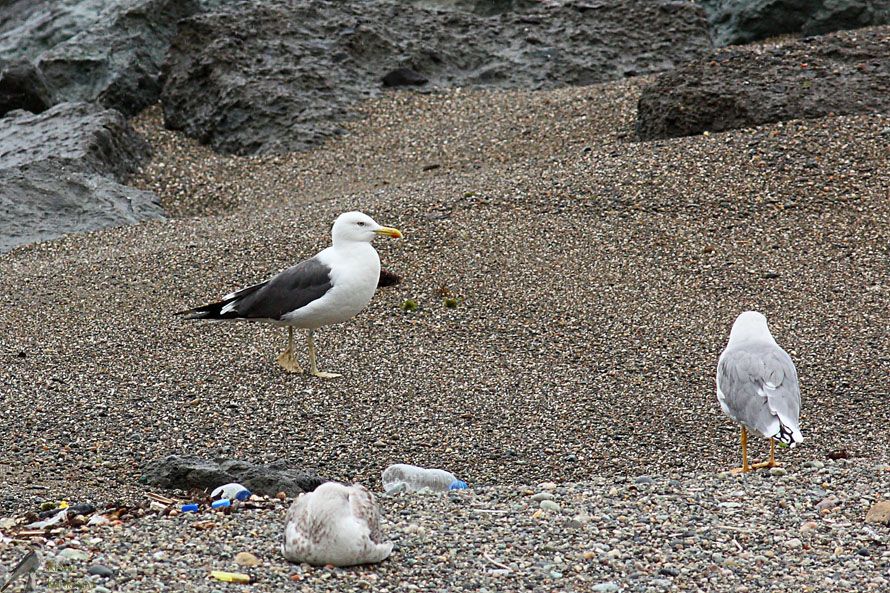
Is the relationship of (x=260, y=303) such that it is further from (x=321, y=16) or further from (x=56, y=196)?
(x=321, y=16)

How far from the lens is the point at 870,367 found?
723cm

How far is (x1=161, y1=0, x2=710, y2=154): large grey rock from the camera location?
12.9m

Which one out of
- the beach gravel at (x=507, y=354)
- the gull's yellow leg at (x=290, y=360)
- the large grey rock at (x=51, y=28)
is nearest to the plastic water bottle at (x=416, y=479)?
the beach gravel at (x=507, y=354)

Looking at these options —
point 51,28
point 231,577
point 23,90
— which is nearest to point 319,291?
point 231,577

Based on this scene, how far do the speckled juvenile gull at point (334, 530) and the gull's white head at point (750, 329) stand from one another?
2.60 m

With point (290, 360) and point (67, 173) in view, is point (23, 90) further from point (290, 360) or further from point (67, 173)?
point (290, 360)

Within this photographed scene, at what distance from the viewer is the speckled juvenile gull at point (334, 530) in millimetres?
4070

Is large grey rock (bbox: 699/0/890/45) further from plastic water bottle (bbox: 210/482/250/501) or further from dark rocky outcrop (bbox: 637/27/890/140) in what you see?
plastic water bottle (bbox: 210/482/250/501)

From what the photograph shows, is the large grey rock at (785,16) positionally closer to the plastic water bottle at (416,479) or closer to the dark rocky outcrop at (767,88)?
the dark rocky outcrop at (767,88)

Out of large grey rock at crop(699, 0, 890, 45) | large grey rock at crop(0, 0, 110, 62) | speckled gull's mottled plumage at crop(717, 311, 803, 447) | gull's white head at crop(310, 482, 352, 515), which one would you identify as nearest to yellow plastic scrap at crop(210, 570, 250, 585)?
gull's white head at crop(310, 482, 352, 515)

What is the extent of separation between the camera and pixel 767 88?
10.8 metres

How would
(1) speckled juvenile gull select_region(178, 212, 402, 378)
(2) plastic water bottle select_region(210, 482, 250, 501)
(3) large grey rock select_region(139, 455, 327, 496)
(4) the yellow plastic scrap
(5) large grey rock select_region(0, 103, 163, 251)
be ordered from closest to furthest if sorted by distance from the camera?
(4) the yellow plastic scrap → (2) plastic water bottle select_region(210, 482, 250, 501) → (3) large grey rock select_region(139, 455, 327, 496) → (1) speckled juvenile gull select_region(178, 212, 402, 378) → (5) large grey rock select_region(0, 103, 163, 251)

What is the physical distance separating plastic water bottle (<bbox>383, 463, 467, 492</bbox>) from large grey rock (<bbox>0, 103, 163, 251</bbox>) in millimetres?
6065

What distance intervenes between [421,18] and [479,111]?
247cm
